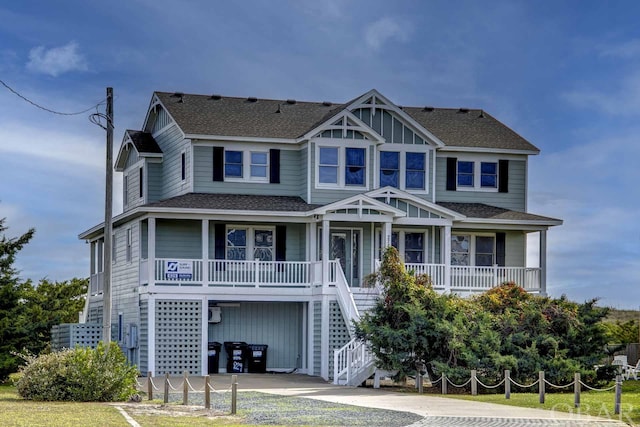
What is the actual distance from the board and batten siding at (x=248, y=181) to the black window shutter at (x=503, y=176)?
8.25 meters

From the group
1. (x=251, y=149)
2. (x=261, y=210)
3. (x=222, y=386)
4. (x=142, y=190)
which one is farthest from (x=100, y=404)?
(x=142, y=190)

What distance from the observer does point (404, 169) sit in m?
41.9

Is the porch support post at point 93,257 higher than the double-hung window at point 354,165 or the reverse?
the reverse

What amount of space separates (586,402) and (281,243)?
16.5 metres

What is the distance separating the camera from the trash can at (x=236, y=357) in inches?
1550

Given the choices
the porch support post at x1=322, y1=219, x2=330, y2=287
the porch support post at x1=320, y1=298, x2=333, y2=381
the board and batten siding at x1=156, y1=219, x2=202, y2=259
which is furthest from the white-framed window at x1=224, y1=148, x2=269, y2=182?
the porch support post at x1=320, y1=298, x2=333, y2=381

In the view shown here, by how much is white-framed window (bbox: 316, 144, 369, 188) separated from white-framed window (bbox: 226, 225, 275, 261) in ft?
8.67

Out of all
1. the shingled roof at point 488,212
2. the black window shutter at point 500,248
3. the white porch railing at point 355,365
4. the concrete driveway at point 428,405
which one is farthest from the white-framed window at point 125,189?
the white porch railing at point 355,365

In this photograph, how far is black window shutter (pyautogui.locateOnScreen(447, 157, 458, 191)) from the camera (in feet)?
143

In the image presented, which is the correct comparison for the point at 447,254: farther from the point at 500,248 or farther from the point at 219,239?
the point at 219,239

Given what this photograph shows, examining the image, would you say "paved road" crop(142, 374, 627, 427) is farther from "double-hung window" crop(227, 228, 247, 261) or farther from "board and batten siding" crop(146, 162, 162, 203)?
"board and batten siding" crop(146, 162, 162, 203)

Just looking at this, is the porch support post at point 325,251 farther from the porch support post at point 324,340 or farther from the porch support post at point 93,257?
the porch support post at point 93,257

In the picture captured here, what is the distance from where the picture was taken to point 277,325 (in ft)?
133

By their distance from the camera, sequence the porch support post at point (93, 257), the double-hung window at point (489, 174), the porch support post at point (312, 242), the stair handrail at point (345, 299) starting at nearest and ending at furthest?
the stair handrail at point (345, 299) < the porch support post at point (312, 242) < the double-hung window at point (489, 174) < the porch support post at point (93, 257)
